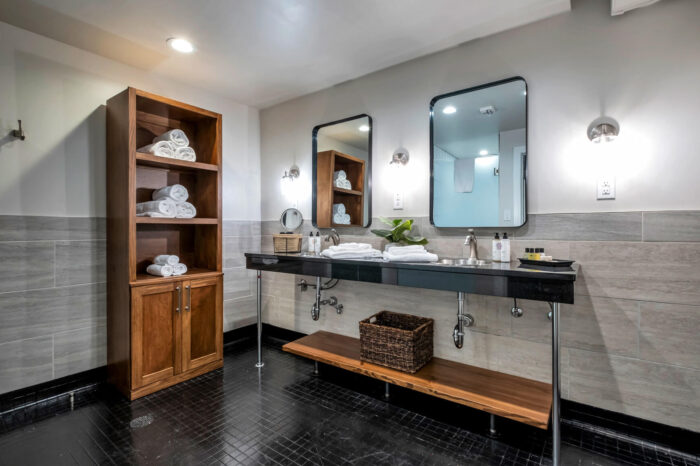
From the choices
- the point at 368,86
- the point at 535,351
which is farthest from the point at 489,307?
the point at 368,86

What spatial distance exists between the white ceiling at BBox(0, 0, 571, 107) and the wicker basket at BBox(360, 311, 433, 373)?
1.83 metres

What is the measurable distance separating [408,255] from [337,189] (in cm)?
113

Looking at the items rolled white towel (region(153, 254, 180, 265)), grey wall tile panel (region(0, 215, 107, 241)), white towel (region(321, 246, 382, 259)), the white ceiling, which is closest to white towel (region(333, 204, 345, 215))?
white towel (region(321, 246, 382, 259))

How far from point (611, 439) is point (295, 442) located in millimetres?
1632

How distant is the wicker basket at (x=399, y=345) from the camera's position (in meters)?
2.02

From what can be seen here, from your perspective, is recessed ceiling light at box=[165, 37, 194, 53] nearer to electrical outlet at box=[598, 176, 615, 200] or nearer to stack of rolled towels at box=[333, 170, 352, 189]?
stack of rolled towels at box=[333, 170, 352, 189]

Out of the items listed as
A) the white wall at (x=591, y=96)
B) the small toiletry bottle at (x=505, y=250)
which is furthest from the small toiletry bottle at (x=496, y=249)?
the white wall at (x=591, y=96)

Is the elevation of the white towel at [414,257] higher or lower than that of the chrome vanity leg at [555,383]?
higher

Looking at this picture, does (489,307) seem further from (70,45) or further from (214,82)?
(70,45)

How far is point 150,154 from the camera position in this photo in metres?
2.36

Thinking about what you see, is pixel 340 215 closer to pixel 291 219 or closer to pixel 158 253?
pixel 291 219

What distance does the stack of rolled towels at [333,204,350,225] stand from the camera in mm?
2809

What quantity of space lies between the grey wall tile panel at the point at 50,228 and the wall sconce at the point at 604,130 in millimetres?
3187

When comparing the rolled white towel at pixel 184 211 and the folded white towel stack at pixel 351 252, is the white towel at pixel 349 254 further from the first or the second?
the rolled white towel at pixel 184 211
